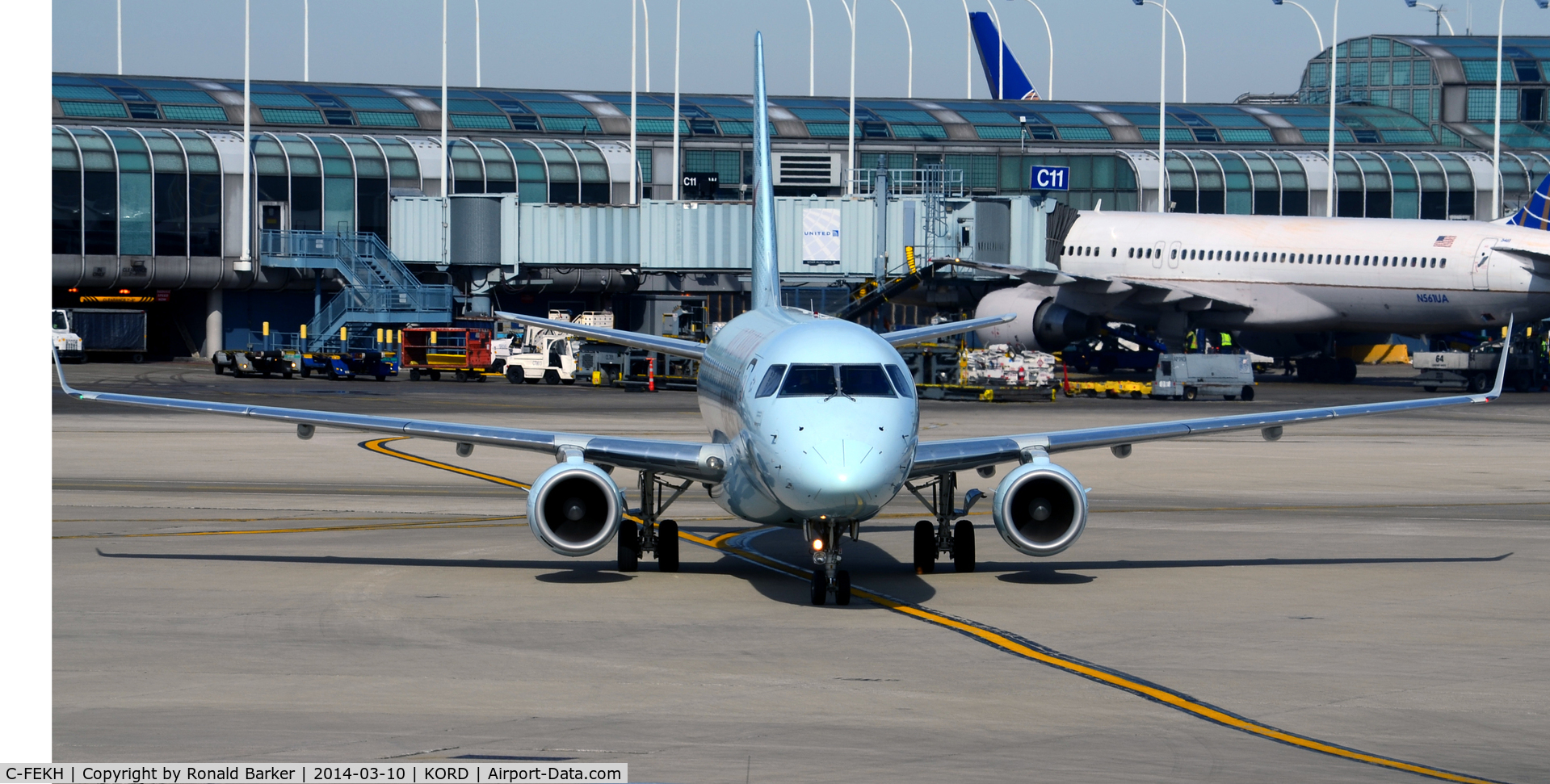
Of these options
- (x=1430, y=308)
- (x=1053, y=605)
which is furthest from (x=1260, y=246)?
(x=1053, y=605)

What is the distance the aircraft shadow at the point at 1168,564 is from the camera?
2206cm

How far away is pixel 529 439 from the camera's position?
21344 millimetres

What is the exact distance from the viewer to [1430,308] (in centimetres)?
6469

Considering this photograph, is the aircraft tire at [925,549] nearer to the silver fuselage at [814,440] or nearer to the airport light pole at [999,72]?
the silver fuselage at [814,440]

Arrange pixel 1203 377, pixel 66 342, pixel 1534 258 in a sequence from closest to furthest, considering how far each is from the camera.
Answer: pixel 1203 377, pixel 1534 258, pixel 66 342

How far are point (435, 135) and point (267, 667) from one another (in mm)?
79573

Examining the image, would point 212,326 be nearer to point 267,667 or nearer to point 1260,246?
point 1260,246

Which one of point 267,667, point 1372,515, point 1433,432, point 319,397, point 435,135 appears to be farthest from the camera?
point 435,135

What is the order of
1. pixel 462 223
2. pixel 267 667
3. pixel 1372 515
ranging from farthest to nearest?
pixel 462 223, pixel 1372 515, pixel 267 667

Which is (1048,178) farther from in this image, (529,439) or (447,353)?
(529,439)

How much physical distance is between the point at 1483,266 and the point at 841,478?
2039 inches

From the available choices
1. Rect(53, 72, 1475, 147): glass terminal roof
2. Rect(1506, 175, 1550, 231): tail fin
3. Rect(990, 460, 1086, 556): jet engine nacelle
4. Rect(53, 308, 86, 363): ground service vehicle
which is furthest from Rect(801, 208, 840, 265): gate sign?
Rect(990, 460, 1086, 556): jet engine nacelle

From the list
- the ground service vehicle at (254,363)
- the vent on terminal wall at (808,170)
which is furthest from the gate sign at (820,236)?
the ground service vehicle at (254,363)

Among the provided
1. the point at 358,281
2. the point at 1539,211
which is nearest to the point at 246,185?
the point at 358,281
